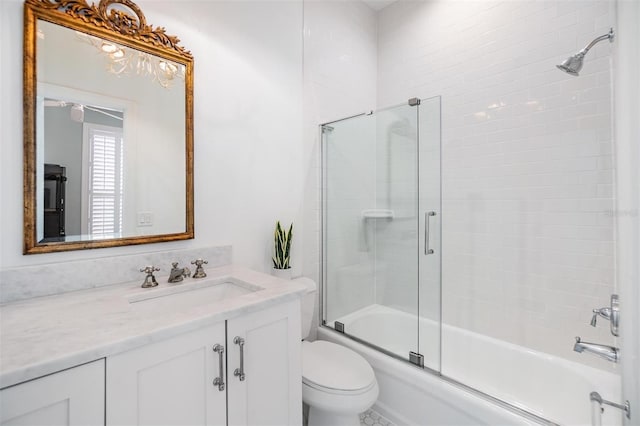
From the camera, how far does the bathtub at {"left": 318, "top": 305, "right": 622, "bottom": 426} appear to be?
1.42m

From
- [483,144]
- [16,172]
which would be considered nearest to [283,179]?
[16,172]

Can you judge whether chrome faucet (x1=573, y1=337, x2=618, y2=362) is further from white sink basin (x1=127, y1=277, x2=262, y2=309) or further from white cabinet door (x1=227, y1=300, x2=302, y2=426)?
white sink basin (x1=127, y1=277, x2=262, y2=309)

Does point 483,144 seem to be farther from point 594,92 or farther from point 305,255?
point 305,255

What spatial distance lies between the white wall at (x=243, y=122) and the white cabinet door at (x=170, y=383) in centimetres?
68

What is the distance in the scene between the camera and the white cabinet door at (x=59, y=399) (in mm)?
647

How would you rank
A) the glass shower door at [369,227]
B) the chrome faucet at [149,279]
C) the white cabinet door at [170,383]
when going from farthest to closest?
the glass shower door at [369,227], the chrome faucet at [149,279], the white cabinet door at [170,383]

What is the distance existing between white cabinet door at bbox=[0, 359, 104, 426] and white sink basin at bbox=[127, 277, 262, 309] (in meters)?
0.44

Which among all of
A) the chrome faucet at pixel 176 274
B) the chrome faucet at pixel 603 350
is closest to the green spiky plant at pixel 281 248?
the chrome faucet at pixel 176 274

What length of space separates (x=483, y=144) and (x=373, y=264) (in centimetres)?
111

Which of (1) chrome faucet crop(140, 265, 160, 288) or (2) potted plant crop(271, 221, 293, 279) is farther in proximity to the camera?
(2) potted plant crop(271, 221, 293, 279)

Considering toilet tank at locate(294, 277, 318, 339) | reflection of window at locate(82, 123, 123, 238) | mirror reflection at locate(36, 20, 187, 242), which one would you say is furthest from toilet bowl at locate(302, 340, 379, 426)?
reflection of window at locate(82, 123, 123, 238)

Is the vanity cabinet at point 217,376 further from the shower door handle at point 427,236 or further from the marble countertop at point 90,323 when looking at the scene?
the shower door handle at point 427,236

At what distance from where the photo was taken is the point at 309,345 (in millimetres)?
1777

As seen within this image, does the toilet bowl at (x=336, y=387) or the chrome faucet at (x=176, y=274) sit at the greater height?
the chrome faucet at (x=176, y=274)
